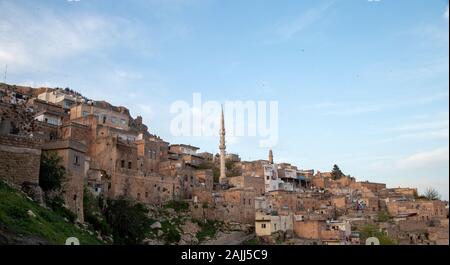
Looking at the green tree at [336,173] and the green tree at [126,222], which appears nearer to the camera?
the green tree at [126,222]

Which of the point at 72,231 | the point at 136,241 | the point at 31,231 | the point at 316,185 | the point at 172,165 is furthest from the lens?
the point at 316,185

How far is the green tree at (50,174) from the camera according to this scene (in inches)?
562

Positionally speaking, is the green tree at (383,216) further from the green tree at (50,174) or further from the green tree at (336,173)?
the green tree at (50,174)

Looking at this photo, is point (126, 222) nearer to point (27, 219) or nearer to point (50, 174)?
point (50, 174)

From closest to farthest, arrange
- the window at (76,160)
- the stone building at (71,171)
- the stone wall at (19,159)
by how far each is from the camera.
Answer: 1. the stone wall at (19,159)
2. the stone building at (71,171)
3. the window at (76,160)

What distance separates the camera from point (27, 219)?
395 inches

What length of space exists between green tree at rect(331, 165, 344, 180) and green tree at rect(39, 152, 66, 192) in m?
36.7

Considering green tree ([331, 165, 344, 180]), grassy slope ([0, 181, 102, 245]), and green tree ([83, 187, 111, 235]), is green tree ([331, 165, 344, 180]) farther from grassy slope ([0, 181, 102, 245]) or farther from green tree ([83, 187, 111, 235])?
grassy slope ([0, 181, 102, 245])

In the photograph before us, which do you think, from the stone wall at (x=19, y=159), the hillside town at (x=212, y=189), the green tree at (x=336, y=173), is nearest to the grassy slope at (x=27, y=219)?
the stone wall at (x=19, y=159)

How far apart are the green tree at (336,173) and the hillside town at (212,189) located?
772 cm

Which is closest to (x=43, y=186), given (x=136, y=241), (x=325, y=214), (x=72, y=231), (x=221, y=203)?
(x=72, y=231)
